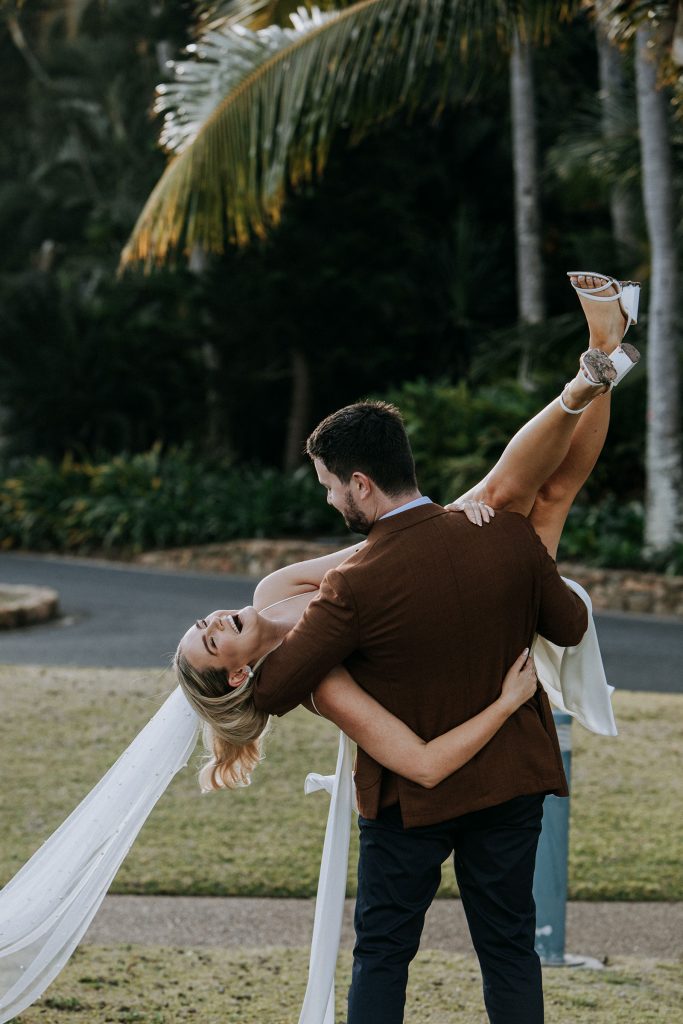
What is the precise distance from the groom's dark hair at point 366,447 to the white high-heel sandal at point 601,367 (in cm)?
39

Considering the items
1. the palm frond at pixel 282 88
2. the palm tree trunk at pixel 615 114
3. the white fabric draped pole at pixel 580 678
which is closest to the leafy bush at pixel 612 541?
the palm tree trunk at pixel 615 114

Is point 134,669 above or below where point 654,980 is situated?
below

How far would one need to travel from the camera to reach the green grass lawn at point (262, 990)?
4094 millimetres

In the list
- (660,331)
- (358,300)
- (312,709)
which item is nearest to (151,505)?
(358,300)

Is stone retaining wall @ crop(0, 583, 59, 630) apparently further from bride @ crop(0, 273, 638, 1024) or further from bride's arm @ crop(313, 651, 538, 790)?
bride's arm @ crop(313, 651, 538, 790)

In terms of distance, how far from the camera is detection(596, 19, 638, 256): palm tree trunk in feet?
52.2

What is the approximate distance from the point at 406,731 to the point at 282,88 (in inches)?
315

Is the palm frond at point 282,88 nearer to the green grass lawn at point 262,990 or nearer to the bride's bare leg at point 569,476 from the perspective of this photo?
the green grass lawn at point 262,990

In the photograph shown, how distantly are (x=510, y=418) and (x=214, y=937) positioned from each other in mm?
11917

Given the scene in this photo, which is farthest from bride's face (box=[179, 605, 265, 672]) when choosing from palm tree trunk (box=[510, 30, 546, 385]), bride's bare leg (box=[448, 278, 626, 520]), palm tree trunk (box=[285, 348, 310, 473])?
palm tree trunk (box=[285, 348, 310, 473])

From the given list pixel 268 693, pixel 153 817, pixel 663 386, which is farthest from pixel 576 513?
pixel 268 693

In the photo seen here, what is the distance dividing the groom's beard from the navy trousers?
0.64 metres

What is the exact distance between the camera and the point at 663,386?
46.0 ft

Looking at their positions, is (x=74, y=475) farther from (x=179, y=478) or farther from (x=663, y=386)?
(x=663, y=386)
